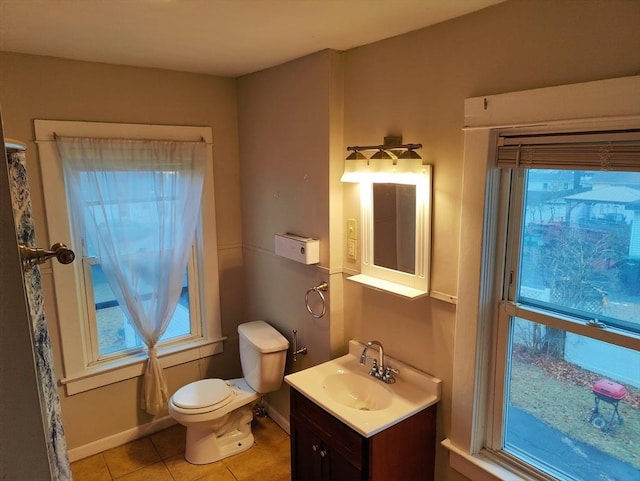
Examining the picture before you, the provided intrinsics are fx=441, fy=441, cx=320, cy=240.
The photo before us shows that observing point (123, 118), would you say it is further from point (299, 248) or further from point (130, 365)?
point (130, 365)

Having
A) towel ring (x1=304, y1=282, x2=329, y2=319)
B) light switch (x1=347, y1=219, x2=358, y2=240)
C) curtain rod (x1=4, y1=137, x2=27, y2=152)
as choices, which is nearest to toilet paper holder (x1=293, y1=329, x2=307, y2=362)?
Result: towel ring (x1=304, y1=282, x2=329, y2=319)

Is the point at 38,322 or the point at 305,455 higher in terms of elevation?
the point at 38,322

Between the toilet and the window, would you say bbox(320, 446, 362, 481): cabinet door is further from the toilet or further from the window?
the toilet

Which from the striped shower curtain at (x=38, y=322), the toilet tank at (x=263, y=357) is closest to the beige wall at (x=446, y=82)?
the toilet tank at (x=263, y=357)

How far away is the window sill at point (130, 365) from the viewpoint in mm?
2648

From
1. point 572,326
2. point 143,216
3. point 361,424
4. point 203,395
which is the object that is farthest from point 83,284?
point 572,326

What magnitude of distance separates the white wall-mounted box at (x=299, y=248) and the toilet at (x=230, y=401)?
579 millimetres

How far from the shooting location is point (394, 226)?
2.08 m

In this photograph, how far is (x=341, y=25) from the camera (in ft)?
6.04

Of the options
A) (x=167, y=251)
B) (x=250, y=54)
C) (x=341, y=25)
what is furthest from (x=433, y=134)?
(x=167, y=251)

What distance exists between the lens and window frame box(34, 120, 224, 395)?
2445 mm

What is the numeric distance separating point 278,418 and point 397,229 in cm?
172

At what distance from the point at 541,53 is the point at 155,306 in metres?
2.48

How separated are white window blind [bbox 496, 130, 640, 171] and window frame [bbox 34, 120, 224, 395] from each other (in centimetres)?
197
